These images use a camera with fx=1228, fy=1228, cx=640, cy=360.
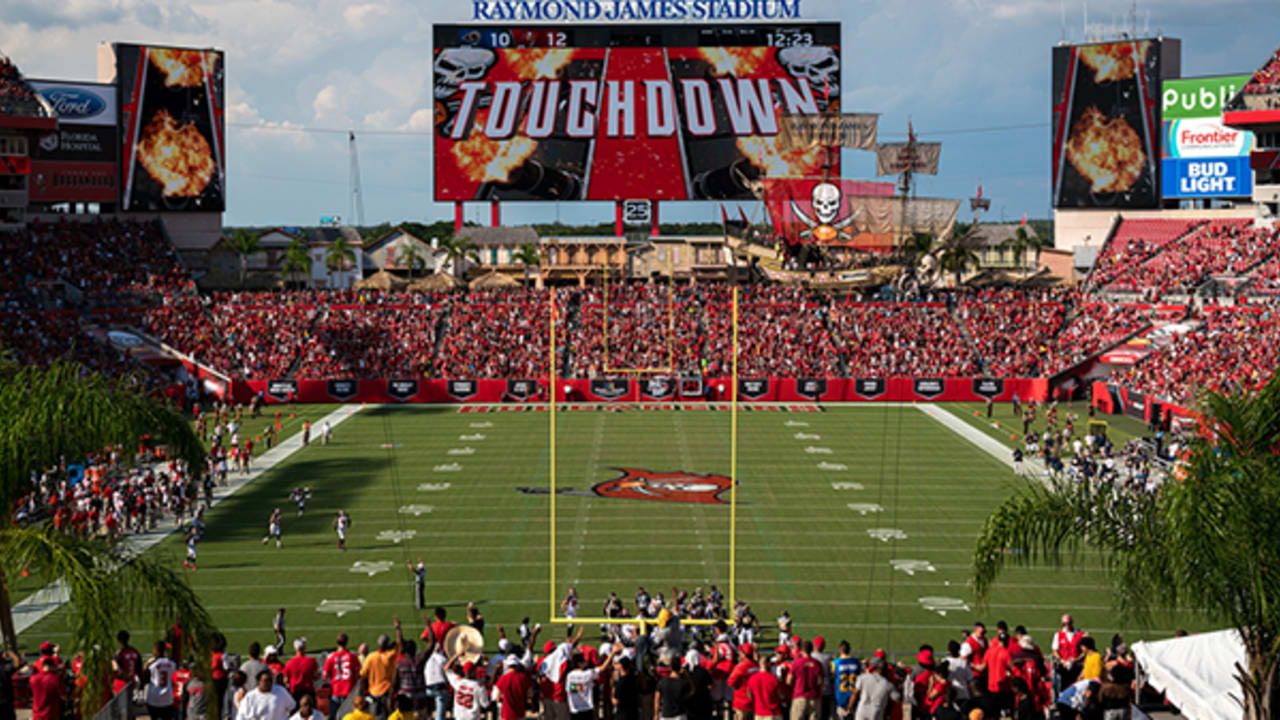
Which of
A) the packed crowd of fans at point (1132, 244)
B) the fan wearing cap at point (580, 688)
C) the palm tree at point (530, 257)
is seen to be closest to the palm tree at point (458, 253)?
the palm tree at point (530, 257)

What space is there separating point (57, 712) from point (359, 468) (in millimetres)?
24491

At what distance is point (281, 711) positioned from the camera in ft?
32.5

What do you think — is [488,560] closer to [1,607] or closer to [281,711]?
[1,607]

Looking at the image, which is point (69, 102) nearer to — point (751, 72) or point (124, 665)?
point (751, 72)

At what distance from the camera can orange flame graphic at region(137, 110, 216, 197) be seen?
6419 cm

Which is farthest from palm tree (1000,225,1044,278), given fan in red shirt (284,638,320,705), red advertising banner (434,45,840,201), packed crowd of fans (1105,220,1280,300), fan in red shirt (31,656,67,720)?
fan in red shirt (31,656,67,720)

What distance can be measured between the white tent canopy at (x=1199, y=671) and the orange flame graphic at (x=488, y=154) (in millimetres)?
53678

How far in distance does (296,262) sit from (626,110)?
74.8ft

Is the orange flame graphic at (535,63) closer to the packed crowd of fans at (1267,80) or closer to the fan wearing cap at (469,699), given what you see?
the packed crowd of fans at (1267,80)

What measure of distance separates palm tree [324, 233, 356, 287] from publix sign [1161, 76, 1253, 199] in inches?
2006

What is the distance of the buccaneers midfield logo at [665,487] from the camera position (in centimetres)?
3131

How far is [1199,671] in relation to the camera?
12523 millimetres

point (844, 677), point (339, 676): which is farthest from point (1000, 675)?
point (339, 676)

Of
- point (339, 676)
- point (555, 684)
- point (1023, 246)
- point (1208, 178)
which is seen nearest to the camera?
point (555, 684)
